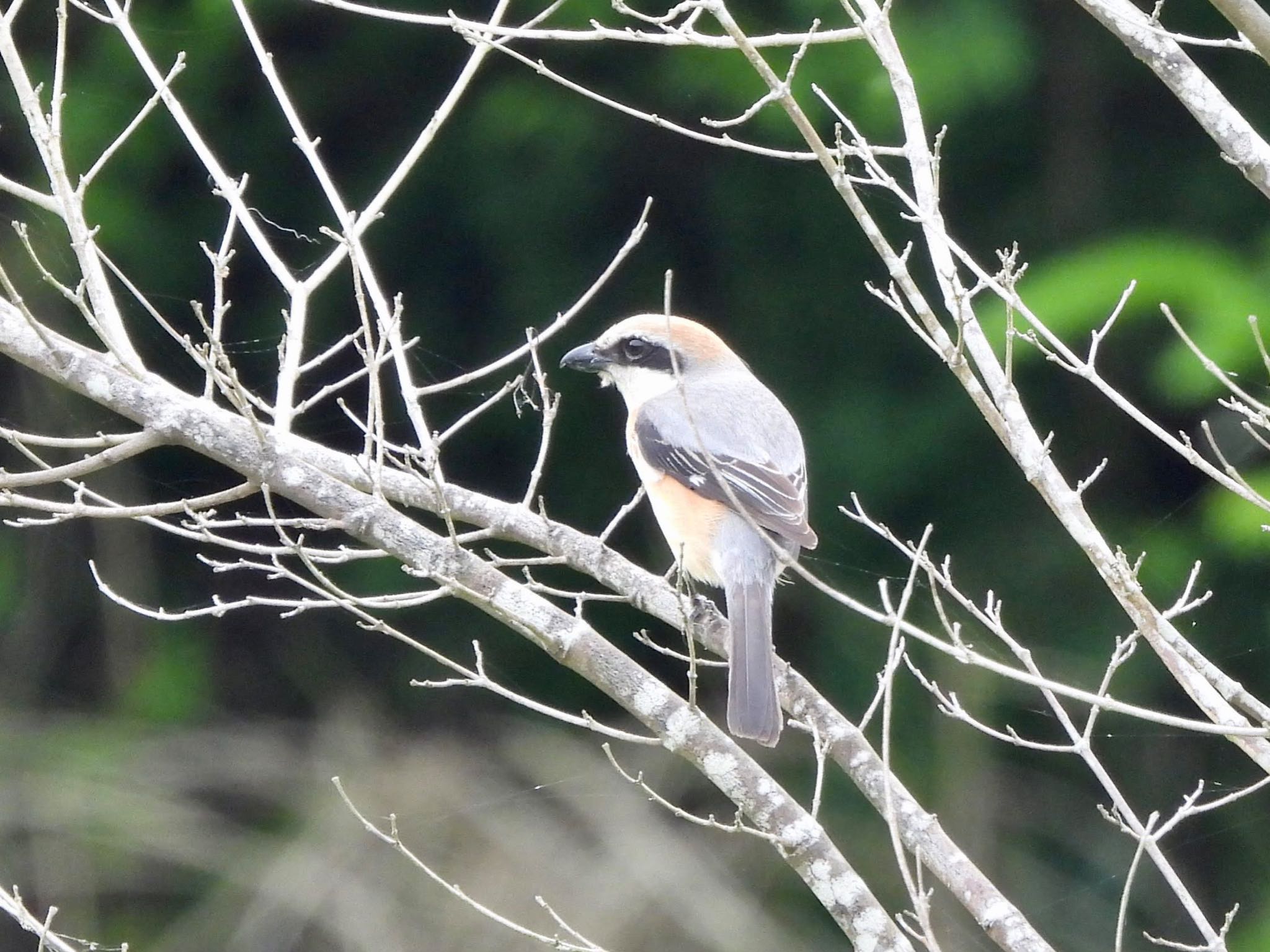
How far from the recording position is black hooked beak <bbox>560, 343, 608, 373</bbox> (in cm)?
426

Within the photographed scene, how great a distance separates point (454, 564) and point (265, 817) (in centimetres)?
379

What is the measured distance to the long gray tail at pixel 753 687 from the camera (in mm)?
3066

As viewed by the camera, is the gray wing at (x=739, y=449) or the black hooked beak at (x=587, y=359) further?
the black hooked beak at (x=587, y=359)

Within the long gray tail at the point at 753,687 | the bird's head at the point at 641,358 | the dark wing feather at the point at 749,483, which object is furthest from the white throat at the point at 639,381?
the long gray tail at the point at 753,687

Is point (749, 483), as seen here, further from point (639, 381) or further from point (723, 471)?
point (639, 381)

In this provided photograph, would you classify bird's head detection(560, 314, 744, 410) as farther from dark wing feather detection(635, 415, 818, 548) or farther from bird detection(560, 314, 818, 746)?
dark wing feather detection(635, 415, 818, 548)

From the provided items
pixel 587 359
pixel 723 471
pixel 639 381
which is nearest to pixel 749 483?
pixel 723 471

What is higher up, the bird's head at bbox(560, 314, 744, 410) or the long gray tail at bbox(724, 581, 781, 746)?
the bird's head at bbox(560, 314, 744, 410)

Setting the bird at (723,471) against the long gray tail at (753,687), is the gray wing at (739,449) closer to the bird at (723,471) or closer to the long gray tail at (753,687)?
the bird at (723,471)

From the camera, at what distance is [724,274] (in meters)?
6.31

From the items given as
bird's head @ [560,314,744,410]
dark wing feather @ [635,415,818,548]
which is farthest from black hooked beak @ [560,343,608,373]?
dark wing feather @ [635,415,818,548]

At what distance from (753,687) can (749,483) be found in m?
0.75

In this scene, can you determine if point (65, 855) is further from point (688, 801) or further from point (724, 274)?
point (724, 274)

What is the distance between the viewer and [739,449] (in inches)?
153
